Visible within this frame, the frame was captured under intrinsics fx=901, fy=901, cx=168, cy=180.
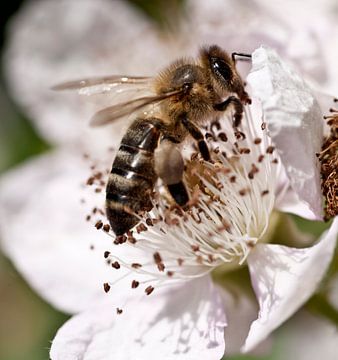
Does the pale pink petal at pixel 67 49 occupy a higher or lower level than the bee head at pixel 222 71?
lower

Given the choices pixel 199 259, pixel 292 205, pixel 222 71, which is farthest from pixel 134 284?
pixel 222 71

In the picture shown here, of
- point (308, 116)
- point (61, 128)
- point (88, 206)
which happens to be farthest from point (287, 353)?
point (308, 116)

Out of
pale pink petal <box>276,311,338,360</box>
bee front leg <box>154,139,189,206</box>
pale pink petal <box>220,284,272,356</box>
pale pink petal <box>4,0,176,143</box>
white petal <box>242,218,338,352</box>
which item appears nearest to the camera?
white petal <box>242,218,338,352</box>

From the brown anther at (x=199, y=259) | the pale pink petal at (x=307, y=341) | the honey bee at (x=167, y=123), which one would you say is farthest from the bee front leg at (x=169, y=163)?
the pale pink petal at (x=307, y=341)

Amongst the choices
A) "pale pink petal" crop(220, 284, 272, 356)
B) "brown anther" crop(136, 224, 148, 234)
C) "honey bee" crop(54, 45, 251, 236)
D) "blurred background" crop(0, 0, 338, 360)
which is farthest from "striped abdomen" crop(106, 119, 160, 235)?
"blurred background" crop(0, 0, 338, 360)

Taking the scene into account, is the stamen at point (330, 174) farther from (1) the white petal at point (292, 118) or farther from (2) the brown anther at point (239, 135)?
(2) the brown anther at point (239, 135)

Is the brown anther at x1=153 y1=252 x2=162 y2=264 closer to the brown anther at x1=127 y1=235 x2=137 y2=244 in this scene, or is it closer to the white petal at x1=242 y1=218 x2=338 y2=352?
the brown anther at x1=127 y1=235 x2=137 y2=244
